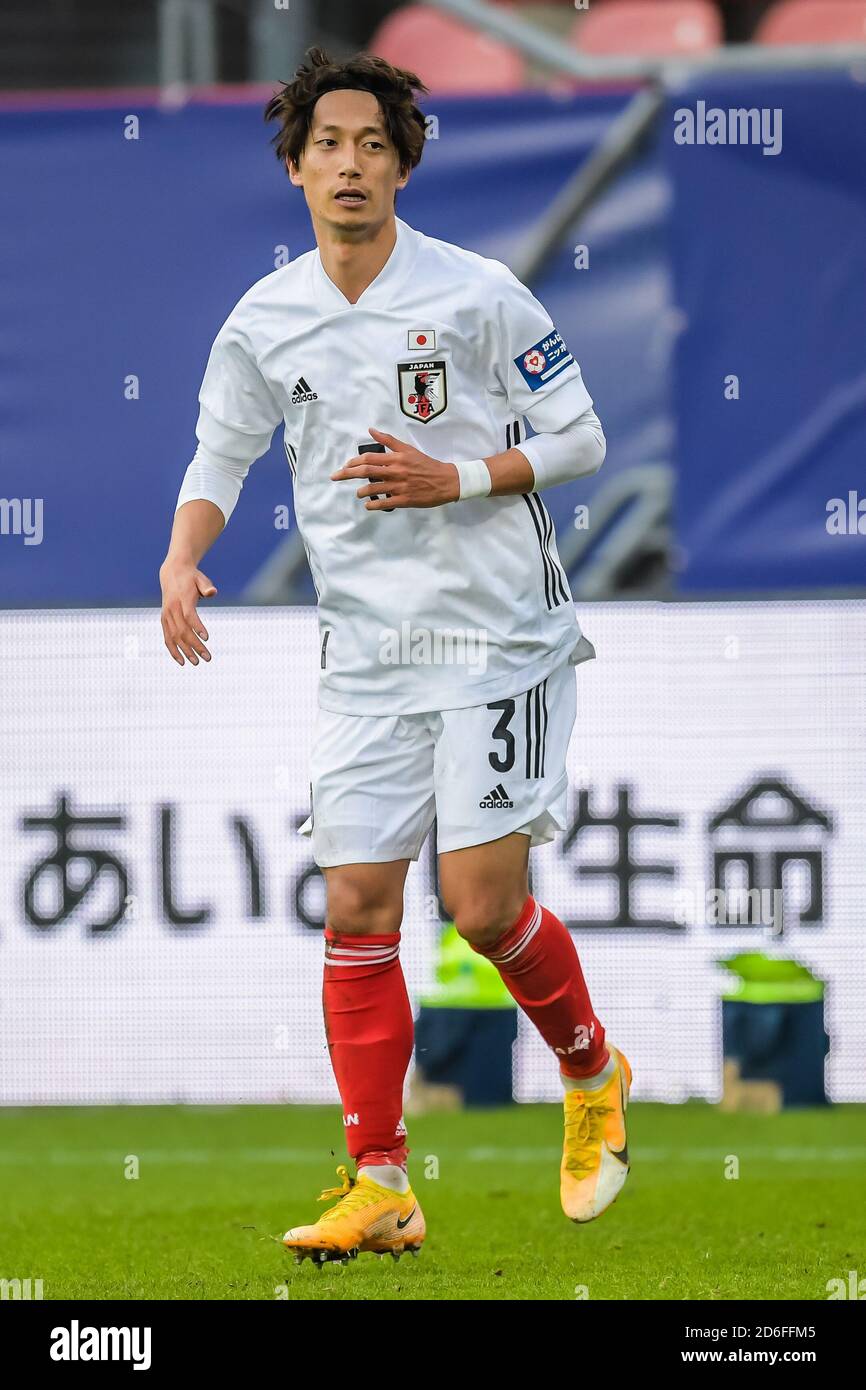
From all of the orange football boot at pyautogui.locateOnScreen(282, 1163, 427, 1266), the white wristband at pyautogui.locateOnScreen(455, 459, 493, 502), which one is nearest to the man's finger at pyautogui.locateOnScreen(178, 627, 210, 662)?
the white wristband at pyautogui.locateOnScreen(455, 459, 493, 502)

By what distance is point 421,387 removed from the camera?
4.07 meters

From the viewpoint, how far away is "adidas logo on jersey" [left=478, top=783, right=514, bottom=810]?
4098mm

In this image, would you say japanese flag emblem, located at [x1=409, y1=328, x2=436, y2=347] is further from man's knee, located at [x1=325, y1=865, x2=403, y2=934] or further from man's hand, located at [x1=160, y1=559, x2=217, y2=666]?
man's knee, located at [x1=325, y1=865, x2=403, y2=934]

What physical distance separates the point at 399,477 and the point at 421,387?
10.7 inches

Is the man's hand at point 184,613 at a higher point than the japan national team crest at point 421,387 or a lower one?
lower

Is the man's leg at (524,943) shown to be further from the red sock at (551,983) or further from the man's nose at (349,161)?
the man's nose at (349,161)

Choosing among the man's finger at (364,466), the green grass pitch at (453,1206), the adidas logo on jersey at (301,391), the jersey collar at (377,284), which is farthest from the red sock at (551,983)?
the jersey collar at (377,284)

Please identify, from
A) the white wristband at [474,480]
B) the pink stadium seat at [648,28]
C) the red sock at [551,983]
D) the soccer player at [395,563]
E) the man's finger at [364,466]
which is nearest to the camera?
the man's finger at [364,466]

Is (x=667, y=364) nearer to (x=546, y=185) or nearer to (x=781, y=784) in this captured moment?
(x=546, y=185)

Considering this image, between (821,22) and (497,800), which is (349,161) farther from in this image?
(821,22)

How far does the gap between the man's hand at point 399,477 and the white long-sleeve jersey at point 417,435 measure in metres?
0.16

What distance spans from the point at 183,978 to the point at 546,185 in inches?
110

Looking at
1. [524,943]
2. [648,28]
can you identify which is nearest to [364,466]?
[524,943]

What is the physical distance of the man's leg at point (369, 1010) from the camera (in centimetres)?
409
